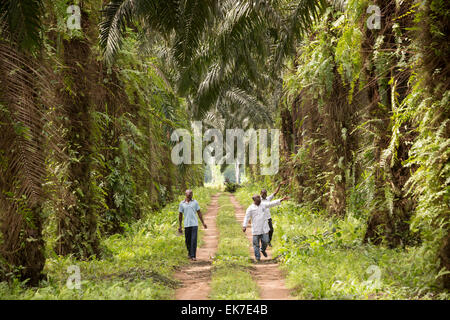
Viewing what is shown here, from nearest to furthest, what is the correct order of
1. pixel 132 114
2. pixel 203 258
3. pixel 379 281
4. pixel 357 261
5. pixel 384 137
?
pixel 379 281 → pixel 357 261 → pixel 384 137 → pixel 203 258 → pixel 132 114

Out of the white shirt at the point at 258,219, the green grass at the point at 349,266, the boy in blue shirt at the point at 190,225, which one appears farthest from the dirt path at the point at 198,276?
the green grass at the point at 349,266

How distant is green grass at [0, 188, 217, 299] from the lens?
6.78 m

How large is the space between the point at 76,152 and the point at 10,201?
2841mm

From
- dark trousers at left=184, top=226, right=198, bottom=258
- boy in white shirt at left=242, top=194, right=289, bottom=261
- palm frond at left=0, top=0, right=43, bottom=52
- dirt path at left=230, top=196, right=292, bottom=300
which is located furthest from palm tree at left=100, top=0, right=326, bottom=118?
dirt path at left=230, top=196, right=292, bottom=300

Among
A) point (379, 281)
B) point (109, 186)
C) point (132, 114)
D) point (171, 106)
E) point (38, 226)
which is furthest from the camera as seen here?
point (171, 106)

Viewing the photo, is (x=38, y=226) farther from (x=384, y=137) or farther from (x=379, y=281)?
(x=384, y=137)

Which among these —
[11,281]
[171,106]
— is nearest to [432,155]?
[11,281]

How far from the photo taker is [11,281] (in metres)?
7.05

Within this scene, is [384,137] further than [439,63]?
Yes

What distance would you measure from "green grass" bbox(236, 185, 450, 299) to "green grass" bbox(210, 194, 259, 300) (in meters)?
0.78

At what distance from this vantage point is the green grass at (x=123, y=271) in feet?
22.2

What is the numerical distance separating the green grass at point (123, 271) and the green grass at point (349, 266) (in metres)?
2.38

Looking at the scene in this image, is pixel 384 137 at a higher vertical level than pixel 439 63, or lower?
lower

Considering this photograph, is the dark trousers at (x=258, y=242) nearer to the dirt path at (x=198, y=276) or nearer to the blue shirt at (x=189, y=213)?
the dirt path at (x=198, y=276)
